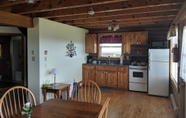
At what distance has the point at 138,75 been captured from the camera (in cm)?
527

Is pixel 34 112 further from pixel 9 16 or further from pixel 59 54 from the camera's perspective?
pixel 59 54

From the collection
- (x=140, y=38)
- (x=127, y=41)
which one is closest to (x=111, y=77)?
(x=127, y=41)

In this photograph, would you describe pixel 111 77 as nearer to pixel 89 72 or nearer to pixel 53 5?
pixel 89 72

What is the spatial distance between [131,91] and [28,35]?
3.92m

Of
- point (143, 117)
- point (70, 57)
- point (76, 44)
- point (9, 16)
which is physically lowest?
point (143, 117)

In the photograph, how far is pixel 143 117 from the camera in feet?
10.8

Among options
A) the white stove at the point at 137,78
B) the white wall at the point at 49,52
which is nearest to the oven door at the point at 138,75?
the white stove at the point at 137,78

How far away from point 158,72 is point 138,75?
27.8 inches

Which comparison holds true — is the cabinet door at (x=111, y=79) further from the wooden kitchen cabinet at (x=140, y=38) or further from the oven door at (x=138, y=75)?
the wooden kitchen cabinet at (x=140, y=38)

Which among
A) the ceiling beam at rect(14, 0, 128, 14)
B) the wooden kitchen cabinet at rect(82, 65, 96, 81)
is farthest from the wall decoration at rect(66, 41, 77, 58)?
the ceiling beam at rect(14, 0, 128, 14)

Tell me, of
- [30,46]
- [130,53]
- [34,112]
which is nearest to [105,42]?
[130,53]

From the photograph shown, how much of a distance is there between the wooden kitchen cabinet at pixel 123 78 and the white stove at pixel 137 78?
15cm

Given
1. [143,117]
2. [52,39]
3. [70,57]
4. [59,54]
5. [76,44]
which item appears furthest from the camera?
[76,44]

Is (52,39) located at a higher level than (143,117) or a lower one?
higher
